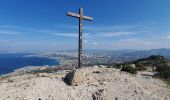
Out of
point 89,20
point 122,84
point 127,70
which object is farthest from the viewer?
point 127,70

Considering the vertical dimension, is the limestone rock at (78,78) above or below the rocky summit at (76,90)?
above

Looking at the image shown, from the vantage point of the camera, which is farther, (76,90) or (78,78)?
(78,78)

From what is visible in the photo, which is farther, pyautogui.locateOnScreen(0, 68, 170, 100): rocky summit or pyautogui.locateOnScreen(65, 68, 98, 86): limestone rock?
pyautogui.locateOnScreen(65, 68, 98, 86): limestone rock

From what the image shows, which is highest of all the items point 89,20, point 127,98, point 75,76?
point 89,20

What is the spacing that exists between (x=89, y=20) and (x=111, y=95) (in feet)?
22.4

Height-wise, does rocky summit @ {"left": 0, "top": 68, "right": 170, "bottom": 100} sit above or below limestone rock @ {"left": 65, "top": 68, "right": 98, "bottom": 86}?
below

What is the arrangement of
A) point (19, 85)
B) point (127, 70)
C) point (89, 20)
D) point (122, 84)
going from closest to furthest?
point (19, 85), point (122, 84), point (89, 20), point (127, 70)

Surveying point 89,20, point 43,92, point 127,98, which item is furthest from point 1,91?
point 89,20

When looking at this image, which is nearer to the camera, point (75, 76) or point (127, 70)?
point (75, 76)

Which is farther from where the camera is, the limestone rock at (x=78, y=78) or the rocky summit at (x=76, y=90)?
the limestone rock at (x=78, y=78)

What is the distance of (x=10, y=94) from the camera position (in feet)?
41.7

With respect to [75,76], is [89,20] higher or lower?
higher

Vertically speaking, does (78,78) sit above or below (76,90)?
above

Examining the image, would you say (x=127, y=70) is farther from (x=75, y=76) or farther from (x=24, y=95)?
(x=24, y=95)
